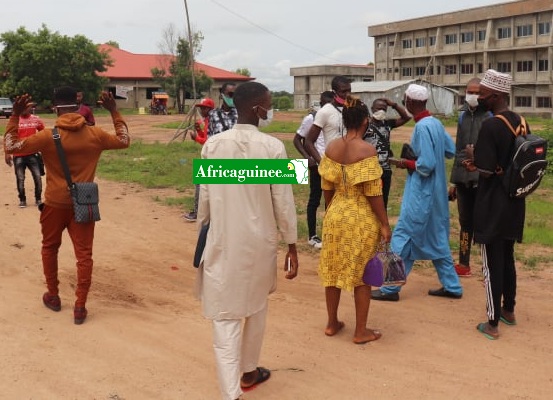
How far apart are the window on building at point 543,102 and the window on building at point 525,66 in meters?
2.42

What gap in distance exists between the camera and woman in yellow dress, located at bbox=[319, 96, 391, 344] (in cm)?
402

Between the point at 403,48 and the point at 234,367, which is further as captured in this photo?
the point at 403,48

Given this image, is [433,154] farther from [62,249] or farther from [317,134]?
[62,249]

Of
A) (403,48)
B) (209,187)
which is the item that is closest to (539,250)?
(209,187)

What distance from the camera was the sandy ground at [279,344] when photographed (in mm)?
3619

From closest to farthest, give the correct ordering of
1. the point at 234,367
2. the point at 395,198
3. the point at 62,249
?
the point at 234,367 → the point at 62,249 → the point at 395,198

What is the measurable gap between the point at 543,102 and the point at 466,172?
133 feet

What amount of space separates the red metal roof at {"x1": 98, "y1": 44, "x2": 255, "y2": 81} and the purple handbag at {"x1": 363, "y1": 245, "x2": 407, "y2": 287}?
5120 cm

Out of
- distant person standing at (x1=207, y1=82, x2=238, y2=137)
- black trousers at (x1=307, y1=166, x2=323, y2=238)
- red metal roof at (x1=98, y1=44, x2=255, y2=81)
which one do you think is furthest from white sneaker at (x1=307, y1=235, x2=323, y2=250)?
red metal roof at (x1=98, y1=44, x2=255, y2=81)

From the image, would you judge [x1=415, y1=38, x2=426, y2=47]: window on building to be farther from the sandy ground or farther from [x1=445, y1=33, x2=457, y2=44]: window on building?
the sandy ground

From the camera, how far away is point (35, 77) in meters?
42.6

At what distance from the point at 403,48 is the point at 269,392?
53351 mm

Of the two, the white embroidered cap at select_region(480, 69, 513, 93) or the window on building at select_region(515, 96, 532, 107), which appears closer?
the white embroidered cap at select_region(480, 69, 513, 93)

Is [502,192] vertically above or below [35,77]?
below
